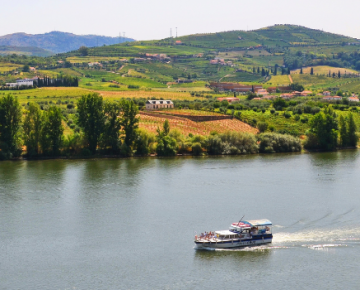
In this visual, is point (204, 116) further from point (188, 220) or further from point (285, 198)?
point (188, 220)

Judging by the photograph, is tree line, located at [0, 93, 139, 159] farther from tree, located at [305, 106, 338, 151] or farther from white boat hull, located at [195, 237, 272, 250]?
white boat hull, located at [195, 237, 272, 250]

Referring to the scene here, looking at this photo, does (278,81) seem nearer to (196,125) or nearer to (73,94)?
(73,94)

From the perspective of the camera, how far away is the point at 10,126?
7169cm

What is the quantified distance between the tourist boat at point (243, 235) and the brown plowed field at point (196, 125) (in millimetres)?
40564

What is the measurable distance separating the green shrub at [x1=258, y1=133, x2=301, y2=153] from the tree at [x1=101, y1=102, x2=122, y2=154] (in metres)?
20.7

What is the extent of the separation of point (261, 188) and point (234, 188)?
2711 mm

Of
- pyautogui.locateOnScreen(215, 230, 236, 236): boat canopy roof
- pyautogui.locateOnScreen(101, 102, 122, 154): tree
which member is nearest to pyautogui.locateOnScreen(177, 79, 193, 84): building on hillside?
pyautogui.locateOnScreen(101, 102, 122, 154): tree

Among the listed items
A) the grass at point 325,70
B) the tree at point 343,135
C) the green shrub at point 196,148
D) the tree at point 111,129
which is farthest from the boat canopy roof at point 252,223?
the grass at point 325,70

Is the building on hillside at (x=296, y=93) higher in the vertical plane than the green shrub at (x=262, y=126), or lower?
higher

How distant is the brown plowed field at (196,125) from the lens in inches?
3300

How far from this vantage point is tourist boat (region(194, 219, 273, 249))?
4119 centimetres

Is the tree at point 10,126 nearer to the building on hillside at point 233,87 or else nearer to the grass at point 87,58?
the building on hillside at point 233,87

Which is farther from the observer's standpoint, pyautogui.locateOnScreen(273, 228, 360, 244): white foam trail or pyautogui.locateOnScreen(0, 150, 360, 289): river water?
pyautogui.locateOnScreen(273, 228, 360, 244): white foam trail

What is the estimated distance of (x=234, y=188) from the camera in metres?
54.9
